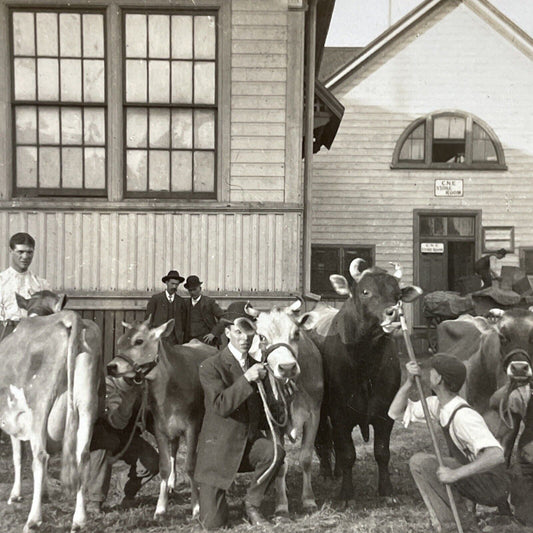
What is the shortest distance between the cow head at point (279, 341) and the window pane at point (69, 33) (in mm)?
4389

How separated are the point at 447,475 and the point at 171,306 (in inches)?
149

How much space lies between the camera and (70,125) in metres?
7.79

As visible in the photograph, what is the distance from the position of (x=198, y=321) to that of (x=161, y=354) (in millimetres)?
2070

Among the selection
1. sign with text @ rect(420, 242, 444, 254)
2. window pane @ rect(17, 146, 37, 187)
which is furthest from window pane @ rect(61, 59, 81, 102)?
sign with text @ rect(420, 242, 444, 254)

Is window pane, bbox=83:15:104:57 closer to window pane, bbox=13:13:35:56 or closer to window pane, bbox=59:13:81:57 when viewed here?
window pane, bbox=59:13:81:57

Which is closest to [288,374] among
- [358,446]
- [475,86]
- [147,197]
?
[358,446]

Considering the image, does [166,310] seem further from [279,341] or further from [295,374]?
[295,374]

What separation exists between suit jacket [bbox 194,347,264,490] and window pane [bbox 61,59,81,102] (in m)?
4.24

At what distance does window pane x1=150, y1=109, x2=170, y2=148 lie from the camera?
25.7 ft

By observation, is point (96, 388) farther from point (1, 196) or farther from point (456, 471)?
point (1, 196)

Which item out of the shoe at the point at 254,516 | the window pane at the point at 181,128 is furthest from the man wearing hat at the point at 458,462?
the window pane at the point at 181,128

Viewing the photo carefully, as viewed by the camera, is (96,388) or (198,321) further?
(198,321)

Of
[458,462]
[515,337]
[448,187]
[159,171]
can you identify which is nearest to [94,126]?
[159,171]

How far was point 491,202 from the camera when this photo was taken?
12.1 metres
